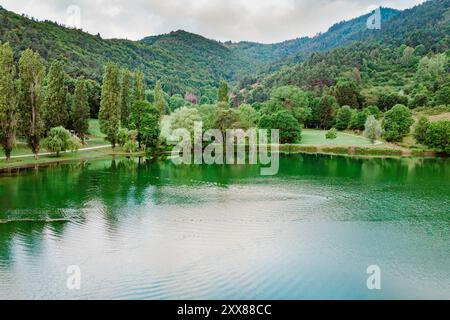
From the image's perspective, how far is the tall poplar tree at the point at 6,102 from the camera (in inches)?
1369

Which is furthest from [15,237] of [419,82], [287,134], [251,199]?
[419,82]

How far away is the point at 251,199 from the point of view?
26.8m

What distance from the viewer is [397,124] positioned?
60.5 m

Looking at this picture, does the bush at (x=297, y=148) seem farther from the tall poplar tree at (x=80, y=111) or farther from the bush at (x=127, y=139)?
the tall poplar tree at (x=80, y=111)

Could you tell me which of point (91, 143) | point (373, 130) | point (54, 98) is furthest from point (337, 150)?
point (54, 98)

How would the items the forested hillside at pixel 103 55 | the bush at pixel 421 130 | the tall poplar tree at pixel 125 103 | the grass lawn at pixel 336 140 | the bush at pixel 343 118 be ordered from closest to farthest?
the tall poplar tree at pixel 125 103
the bush at pixel 421 130
the grass lawn at pixel 336 140
the bush at pixel 343 118
the forested hillside at pixel 103 55

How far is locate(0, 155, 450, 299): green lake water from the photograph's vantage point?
1391cm

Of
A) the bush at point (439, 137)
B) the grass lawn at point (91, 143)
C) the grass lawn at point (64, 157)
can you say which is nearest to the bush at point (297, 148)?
the bush at point (439, 137)

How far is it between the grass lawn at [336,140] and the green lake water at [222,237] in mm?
26026

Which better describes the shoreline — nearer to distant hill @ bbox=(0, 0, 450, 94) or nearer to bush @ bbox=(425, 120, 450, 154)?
bush @ bbox=(425, 120, 450, 154)

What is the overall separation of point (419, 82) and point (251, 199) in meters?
84.9

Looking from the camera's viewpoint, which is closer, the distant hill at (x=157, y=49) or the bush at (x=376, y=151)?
the bush at (x=376, y=151)

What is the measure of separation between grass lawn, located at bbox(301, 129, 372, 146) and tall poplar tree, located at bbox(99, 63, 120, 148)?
2671cm

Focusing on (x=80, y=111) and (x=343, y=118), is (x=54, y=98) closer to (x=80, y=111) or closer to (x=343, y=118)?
(x=80, y=111)
